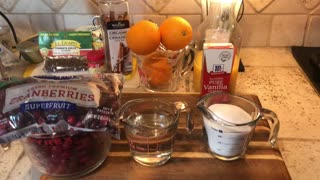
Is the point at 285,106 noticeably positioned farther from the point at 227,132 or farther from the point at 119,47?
the point at 119,47

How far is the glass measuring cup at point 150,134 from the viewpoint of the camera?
1.83 ft

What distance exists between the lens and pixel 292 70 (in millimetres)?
893

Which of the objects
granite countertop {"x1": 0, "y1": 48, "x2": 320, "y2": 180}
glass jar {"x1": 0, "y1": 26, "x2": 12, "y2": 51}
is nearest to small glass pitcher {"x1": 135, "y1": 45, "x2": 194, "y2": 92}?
granite countertop {"x1": 0, "y1": 48, "x2": 320, "y2": 180}

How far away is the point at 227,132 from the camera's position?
0.56m

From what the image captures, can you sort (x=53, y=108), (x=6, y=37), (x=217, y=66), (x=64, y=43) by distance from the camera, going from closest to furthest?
1. (x=53, y=108)
2. (x=217, y=66)
3. (x=64, y=43)
4. (x=6, y=37)

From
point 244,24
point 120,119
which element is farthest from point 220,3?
point 120,119

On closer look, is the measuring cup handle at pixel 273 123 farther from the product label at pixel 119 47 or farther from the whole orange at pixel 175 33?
the product label at pixel 119 47

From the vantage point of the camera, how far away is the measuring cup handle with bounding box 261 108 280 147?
574mm

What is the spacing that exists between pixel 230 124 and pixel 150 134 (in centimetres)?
13

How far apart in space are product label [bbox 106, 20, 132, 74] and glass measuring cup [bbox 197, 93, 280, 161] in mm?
282

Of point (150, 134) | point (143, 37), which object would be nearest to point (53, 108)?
point (150, 134)

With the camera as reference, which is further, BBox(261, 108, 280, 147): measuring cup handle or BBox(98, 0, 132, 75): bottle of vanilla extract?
BBox(98, 0, 132, 75): bottle of vanilla extract

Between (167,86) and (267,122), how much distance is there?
9.8 inches

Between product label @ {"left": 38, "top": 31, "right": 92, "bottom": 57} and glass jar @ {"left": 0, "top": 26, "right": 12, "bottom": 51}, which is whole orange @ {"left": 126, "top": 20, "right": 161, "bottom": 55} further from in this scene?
glass jar @ {"left": 0, "top": 26, "right": 12, "bottom": 51}
